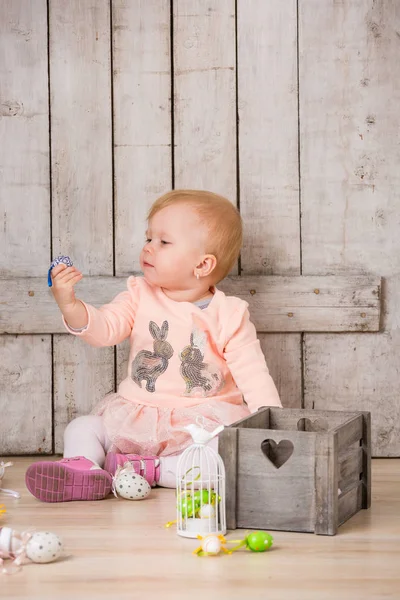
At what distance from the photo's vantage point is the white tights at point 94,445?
1701 mm

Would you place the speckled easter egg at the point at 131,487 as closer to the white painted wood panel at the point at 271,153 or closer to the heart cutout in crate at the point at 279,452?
the heart cutout in crate at the point at 279,452

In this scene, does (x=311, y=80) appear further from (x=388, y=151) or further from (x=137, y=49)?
(x=137, y=49)

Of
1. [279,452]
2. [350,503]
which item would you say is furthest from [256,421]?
[350,503]

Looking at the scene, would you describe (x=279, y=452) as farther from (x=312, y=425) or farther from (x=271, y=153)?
(x=271, y=153)

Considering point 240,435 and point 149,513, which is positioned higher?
point 240,435

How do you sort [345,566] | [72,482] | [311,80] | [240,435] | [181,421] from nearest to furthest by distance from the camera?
[345,566], [240,435], [72,482], [181,421], [311,80]

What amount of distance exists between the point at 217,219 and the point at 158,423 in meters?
0.43

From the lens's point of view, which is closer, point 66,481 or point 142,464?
point 66,481

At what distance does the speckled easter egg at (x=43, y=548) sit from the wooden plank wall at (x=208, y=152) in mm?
799

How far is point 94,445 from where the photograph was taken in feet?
5.75

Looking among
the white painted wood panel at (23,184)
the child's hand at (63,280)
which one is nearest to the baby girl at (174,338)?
the child's hand at (63,280)

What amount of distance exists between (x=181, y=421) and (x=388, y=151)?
760mm

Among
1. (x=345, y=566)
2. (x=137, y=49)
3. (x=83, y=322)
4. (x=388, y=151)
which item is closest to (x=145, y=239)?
(x=83, y=322)

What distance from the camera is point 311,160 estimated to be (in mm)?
1988
